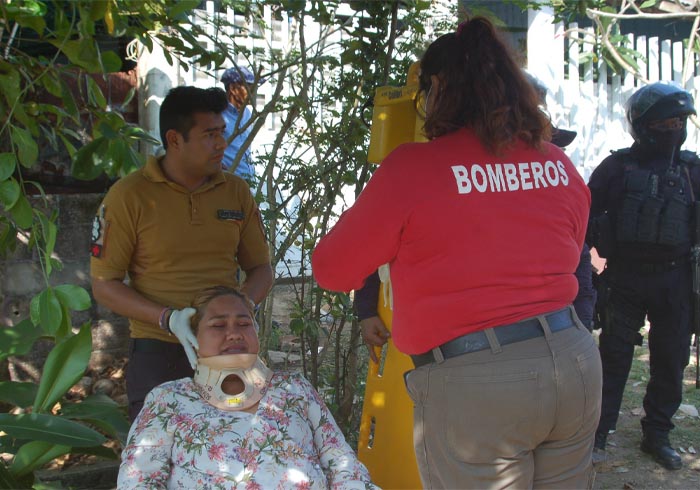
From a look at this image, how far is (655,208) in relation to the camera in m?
4.43

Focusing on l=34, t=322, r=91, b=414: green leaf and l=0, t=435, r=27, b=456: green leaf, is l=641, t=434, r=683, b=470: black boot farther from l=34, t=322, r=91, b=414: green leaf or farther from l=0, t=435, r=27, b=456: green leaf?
l=0, t=435, r=27, b=456: green leaf

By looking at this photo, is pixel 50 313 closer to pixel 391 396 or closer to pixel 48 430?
pixel 48 430

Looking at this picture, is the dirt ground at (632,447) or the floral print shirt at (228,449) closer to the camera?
the floral print shirt at (228,449)

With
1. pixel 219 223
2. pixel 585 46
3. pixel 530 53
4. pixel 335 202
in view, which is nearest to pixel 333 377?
pixel 335 202

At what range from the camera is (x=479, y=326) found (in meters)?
2.11

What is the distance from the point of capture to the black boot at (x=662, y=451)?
15.4 feet

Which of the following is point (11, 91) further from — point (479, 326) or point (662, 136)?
point (662, 136)

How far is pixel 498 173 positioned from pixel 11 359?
3.65 m

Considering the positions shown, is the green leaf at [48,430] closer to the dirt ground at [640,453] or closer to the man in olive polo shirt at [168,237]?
the man in olive polo shirt at [168,237]

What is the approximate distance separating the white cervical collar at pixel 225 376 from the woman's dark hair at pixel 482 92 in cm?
102

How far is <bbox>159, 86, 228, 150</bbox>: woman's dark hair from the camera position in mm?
3041

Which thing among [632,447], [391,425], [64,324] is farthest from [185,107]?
[632,447]

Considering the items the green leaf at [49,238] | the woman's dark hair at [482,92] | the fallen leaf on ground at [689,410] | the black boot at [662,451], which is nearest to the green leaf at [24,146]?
the green leaf at [49,238]

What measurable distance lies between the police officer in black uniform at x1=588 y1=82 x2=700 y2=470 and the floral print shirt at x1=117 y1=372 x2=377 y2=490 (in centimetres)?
240
